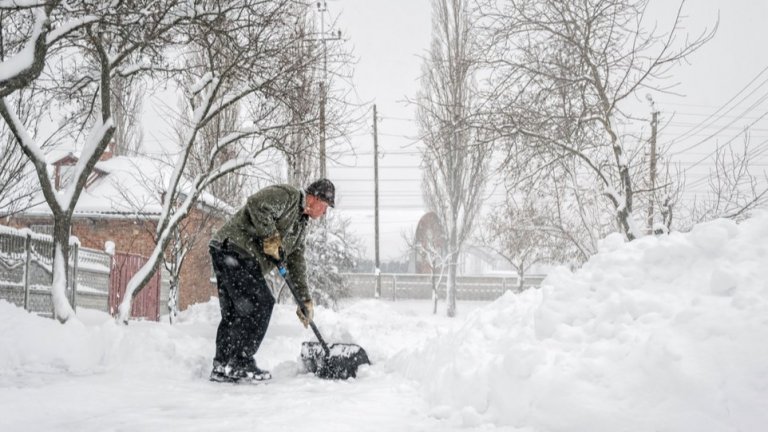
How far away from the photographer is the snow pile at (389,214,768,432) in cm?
256

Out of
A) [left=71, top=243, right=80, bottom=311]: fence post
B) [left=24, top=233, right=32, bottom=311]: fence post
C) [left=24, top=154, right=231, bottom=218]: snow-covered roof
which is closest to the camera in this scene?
[left=24, top=233, right=32, bottom=311]: fence post

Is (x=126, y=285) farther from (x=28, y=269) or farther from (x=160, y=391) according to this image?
(x=160, y=391)

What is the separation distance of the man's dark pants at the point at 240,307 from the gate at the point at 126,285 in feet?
32.3

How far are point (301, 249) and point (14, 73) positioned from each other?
9.00 feet

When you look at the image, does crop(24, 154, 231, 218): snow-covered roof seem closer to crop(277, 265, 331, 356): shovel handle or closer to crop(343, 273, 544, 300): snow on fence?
crop(277, 265, 331, 356): shovel handle

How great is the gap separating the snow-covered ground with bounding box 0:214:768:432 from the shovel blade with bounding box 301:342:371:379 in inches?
13.4

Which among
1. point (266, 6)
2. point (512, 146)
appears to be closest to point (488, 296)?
point (512, 146)

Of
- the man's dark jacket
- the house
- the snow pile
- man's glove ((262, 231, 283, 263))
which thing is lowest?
the snow pile

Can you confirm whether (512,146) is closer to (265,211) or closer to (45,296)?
(265,211)

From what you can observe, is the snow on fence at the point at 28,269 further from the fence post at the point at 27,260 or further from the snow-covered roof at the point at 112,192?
the snow-covered roof at the point at 112,192

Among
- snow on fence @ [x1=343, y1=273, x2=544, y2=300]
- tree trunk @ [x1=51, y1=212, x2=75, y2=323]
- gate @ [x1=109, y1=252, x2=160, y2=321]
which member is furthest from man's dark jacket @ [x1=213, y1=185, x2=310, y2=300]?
snow on fence @ [x1=343, y1=273, x2=544, y2=300]

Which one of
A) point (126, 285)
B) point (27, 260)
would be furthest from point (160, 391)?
point (126, 285)

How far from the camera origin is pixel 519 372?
3162mm

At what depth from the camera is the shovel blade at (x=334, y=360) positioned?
5.40m
